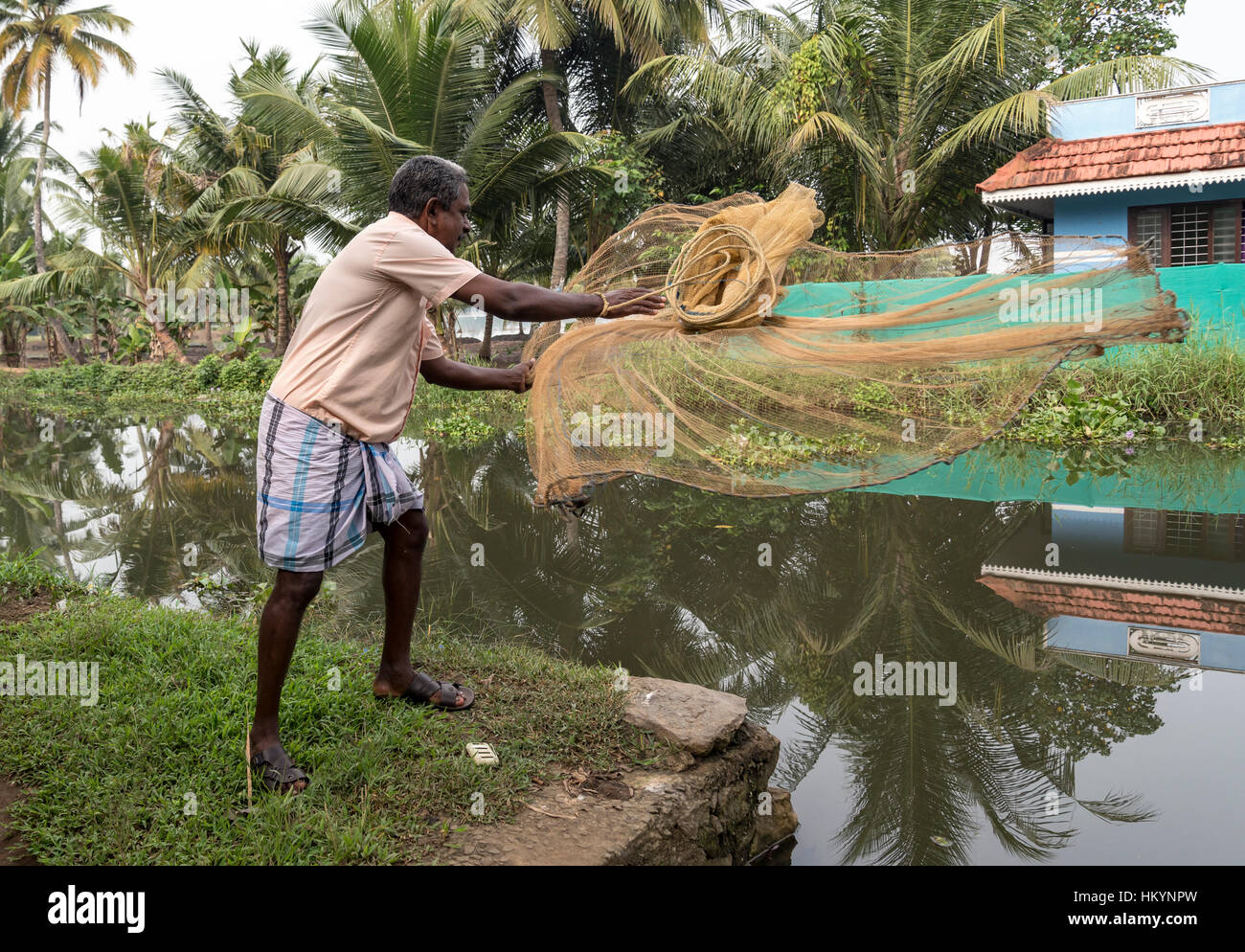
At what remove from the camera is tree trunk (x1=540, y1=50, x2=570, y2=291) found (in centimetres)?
1532

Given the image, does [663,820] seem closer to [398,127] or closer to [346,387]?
[346,387]

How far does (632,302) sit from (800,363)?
34.9 inches

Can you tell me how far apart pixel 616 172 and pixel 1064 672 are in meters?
11.5

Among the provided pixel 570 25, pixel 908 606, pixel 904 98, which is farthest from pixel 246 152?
pixel 908 606

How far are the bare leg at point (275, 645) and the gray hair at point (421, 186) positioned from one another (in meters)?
1.18

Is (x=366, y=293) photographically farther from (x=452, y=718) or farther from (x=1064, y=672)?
(x=1064, y=672)

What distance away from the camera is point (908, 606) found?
16.3 ft

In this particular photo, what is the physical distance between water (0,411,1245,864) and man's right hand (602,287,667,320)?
1748 mm

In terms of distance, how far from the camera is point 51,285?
932 inches

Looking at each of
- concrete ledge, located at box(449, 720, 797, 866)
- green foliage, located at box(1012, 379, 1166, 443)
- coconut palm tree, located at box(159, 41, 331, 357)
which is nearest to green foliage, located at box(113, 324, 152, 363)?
coconut palm tree, located at box(159, 41, 331, 357)

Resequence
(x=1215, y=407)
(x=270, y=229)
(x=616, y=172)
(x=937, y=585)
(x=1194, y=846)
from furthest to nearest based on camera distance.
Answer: (x=270, y=229), (x=616, y=172), (x=1215, y=407), (x=937, y=585), (x=1194, y=846)

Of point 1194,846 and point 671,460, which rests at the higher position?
point 671,460

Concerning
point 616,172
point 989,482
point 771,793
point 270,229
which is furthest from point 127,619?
point 270,229

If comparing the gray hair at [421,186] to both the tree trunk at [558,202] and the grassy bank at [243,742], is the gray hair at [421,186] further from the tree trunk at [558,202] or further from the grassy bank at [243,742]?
the tree trunk at [558,202]
